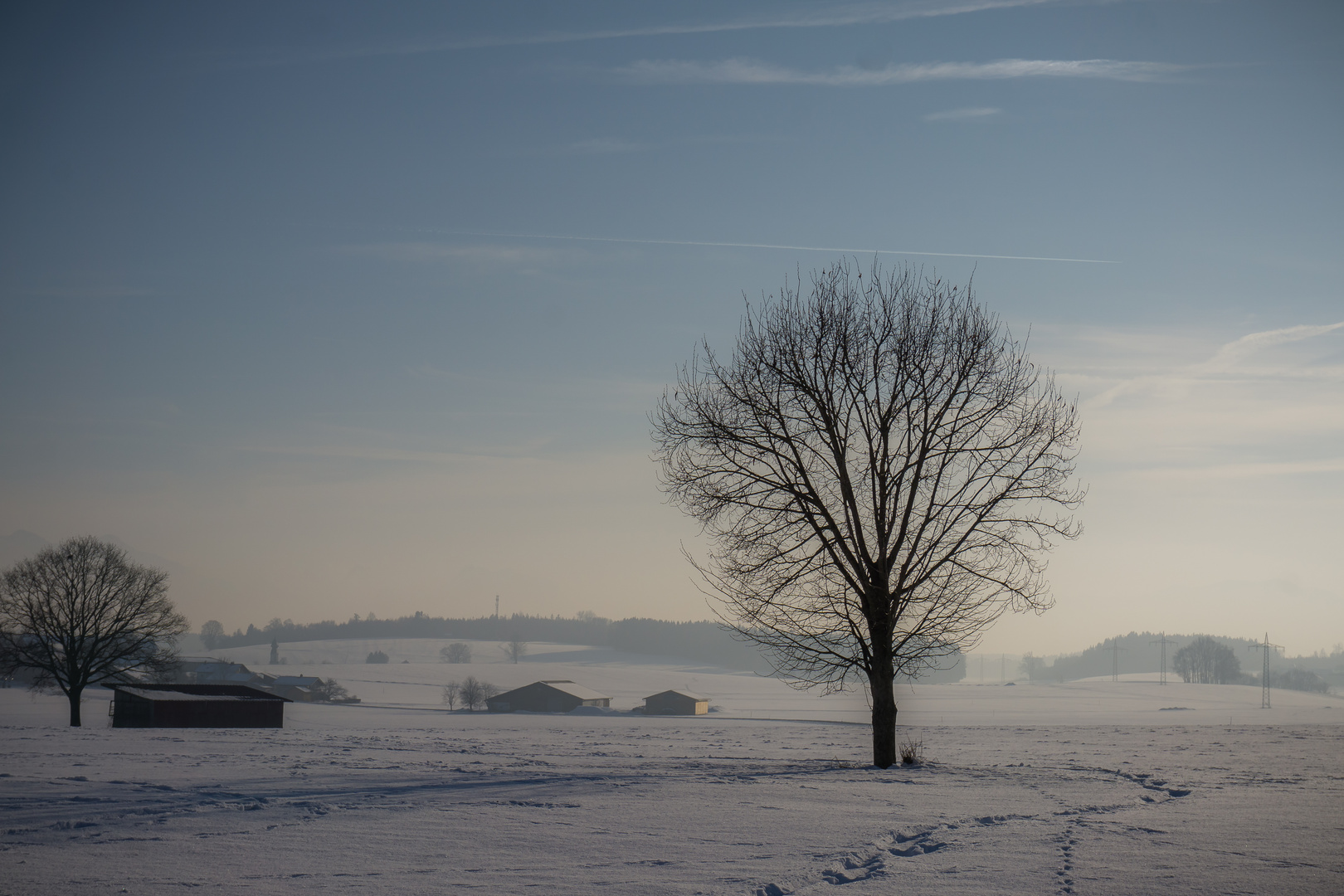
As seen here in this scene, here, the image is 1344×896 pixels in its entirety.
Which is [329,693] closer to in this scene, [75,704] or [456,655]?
[75,704]

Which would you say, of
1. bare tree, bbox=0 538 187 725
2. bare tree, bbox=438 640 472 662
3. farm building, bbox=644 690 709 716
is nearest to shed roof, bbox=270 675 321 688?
farm building, bbox=644 690 709 716

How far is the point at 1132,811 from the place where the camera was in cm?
1232

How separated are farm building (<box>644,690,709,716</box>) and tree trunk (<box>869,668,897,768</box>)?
220 ft

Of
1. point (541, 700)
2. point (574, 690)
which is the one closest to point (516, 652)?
point (574, 690)

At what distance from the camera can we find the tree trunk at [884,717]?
19.1m

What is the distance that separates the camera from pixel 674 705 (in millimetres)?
85438

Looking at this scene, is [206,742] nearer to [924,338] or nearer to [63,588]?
[924,338]

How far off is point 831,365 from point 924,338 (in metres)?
2.13

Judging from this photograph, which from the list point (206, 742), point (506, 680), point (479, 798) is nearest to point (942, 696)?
point (506, 680)

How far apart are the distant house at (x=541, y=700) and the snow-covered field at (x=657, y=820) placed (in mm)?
62037

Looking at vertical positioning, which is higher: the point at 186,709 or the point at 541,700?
the point at 186,709

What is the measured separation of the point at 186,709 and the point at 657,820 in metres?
42.8

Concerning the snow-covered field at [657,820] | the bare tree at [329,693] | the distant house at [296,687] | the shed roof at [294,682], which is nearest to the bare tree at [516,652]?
the shed roof at [294,682]

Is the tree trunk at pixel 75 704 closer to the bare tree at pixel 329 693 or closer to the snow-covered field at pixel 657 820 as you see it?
the snow-covered field at pixel 657 820
